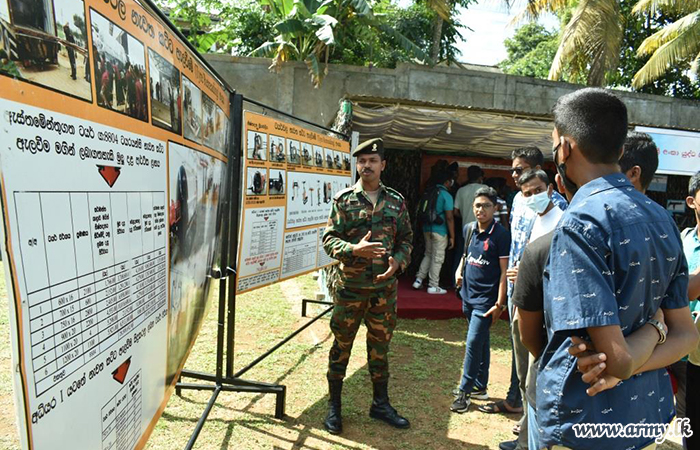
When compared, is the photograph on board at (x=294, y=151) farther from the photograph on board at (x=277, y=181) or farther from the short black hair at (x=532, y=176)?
the short black hair at (x=532, y=176)

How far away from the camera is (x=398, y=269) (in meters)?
3.60

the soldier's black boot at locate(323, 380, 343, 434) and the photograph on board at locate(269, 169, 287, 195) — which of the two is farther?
the photograph on board at locate(269, 169, 287, 195)

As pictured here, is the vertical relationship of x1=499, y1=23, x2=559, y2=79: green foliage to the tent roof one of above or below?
above

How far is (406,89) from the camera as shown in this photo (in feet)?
40.7

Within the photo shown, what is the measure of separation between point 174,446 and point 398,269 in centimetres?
196

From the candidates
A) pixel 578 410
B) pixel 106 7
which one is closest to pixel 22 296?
pixel 106 7

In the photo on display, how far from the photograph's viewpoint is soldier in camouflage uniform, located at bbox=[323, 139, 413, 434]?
3543mm

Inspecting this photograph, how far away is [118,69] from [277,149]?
2.48 metres

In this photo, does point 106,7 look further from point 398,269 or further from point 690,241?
point 690,241

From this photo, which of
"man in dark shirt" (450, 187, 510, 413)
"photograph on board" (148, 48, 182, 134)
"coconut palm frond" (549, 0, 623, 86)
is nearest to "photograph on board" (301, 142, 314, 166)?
"man in dark shirt" (450, 187, 510, 413)

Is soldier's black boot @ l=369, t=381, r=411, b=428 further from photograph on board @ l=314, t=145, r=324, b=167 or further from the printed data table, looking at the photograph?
the printed data table

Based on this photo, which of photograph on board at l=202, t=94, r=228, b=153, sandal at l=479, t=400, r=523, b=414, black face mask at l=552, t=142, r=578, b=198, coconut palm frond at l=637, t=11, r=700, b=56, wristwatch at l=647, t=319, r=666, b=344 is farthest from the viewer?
coconut palm frond at l=637, t=11, r=700, b=56

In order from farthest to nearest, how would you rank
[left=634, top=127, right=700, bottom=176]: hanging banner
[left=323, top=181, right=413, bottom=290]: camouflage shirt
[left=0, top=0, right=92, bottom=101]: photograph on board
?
Answer: [left=634, top=127, right=700, bottom=176]: hanging banner → [left=323, top=181, right=413, bottom=290]: camouflage shirt → [left=0, top=0, right=92, bottom=101]: photograph on board

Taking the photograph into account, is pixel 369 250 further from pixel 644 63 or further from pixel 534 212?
pixel 644 63
